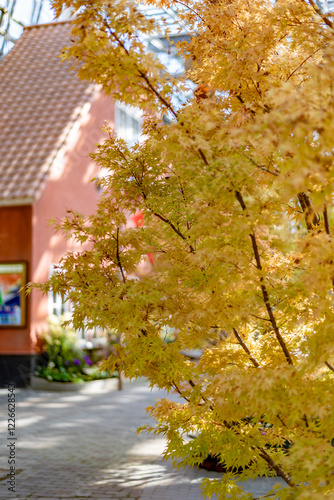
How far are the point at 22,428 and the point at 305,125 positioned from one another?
287 inches

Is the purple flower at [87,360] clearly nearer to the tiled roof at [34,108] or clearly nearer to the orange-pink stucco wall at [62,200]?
the orange-pink stucco wall at [62,200]

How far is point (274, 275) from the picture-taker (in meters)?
3.48

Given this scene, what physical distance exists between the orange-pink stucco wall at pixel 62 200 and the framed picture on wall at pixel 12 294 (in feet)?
0.86

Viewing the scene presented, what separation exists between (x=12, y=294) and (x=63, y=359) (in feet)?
6.42

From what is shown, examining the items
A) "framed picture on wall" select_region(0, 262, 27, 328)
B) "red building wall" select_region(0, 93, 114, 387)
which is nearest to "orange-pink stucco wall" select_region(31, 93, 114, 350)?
"red building wall" select_region(0, 93, 114, 387)

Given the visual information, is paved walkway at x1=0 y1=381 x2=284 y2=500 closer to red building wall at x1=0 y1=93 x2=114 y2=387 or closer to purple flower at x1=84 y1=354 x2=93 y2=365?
red building wall at x1=0 y1=93 x2=114 y2=387

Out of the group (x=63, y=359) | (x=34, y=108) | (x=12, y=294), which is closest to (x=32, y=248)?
(x=12, y=294)

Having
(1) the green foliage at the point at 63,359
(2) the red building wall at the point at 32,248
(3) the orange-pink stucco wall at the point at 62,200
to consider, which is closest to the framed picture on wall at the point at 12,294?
(2) the red building wall at the point at 32,248

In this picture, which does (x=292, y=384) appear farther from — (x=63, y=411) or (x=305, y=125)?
(x=63, y=411)

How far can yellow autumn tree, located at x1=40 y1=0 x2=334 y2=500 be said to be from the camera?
285cm

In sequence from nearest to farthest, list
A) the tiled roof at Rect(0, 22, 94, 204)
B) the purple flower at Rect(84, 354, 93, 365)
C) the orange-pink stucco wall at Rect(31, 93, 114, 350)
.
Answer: the tiled roof at Rect(0, 22, 94, 204), the orange-pink stucco wall at Rect(31, 93, 114, 350), the purple flower at Rect(84, 354, 93, 365)

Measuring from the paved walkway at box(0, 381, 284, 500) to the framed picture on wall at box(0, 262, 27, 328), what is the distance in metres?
2.18

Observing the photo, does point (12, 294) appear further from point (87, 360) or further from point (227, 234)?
point (227, 234)

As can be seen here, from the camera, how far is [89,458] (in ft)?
22.3
